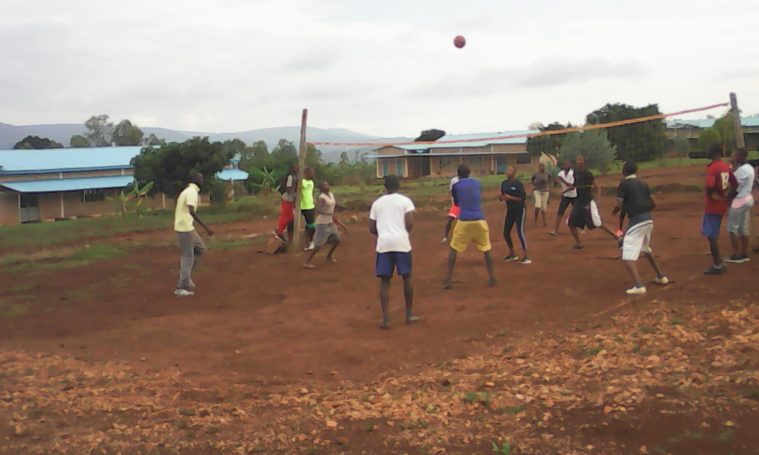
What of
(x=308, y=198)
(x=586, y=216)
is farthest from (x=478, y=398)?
(x=308, y=198)

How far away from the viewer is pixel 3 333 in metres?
8.17

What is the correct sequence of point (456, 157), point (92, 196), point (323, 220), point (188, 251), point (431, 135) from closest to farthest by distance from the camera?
point (188, 251) → point (323, 220) → point (92, 196) → point (456, 157) → point (431, 135)

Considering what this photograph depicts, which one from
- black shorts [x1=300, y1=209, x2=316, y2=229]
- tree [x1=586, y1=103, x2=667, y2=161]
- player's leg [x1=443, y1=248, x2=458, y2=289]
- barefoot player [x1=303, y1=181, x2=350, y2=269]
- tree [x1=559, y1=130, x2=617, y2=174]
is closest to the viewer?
player's leg [x1=443, y1=248, x2=458, y2=289]

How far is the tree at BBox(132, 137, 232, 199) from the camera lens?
30.5m

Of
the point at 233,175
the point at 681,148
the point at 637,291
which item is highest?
the point at 681,148

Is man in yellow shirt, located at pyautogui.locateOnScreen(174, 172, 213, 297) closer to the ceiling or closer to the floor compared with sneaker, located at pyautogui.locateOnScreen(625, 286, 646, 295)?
closer to the ceiling

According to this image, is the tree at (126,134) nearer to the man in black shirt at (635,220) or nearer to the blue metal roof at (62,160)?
the blue metal roof at (62,160)

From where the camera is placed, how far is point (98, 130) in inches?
3442

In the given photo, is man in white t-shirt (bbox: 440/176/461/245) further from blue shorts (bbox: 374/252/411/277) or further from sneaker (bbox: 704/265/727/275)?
sneaker (bbox: 704/265/727/275)

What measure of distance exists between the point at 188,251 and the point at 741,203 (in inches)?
285

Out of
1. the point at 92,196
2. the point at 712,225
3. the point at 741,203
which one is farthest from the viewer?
the point at 92,196

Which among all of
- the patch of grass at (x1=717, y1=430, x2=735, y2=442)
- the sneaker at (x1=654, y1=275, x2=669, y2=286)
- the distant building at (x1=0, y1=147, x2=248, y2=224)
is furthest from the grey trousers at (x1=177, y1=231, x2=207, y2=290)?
the distant building at (x1=0, y1=147, x2=248, y2=224)

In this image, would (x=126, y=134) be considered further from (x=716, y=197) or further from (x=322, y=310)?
(x=716, y=197)

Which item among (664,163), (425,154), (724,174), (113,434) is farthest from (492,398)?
(425,154)
